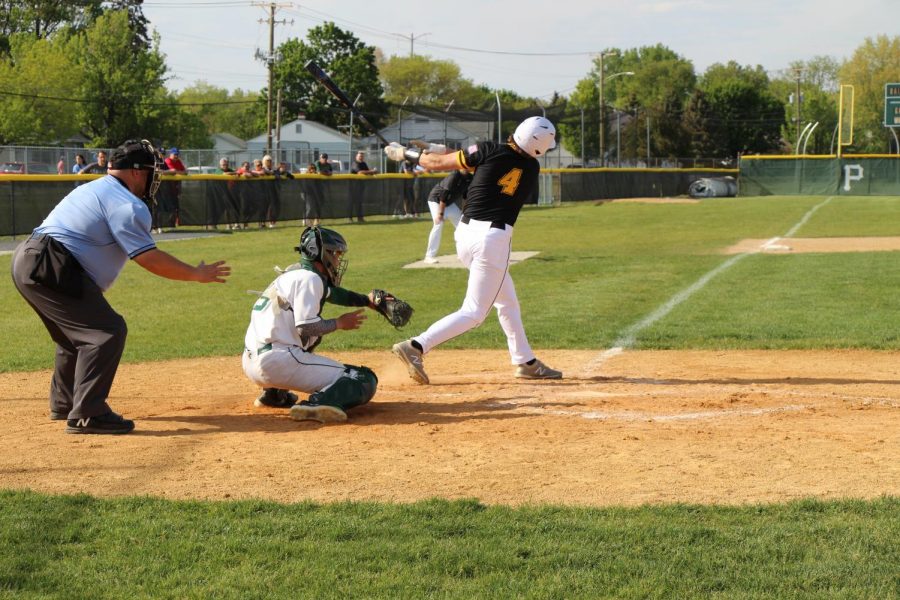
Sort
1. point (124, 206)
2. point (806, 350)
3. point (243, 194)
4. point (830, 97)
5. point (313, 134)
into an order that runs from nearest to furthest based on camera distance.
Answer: point (124, 206) → point (806, 350) → point (243, 194) → point (313, 134) → point (830, 97)

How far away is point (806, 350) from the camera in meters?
10.1

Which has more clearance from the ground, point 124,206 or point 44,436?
point 124,206

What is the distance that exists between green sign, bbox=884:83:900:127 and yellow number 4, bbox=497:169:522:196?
50.3m

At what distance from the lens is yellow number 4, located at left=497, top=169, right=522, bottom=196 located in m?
7.89

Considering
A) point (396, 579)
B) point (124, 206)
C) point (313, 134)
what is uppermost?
point (313, 134)

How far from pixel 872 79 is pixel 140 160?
115 metres

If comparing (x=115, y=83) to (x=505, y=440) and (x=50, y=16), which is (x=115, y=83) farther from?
(x=505, y=440)

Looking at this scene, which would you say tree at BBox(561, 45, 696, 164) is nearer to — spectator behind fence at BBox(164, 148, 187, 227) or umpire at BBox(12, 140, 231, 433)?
spectator behind fence at BBox(164, 148, 187, 227)

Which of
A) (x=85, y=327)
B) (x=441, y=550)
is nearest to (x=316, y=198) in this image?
(x=85, y=327)

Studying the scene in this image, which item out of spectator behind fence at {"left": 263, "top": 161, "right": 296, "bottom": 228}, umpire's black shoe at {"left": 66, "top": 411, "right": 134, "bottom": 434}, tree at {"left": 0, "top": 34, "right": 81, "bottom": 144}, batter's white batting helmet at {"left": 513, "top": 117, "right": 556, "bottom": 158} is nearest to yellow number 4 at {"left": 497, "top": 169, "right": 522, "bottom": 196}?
batter's white batting helmet at {"left": 513, "top": 117, "right": 556, "bottom": 158}

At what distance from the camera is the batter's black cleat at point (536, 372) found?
8492 millimetres

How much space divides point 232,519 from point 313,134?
3616 inches

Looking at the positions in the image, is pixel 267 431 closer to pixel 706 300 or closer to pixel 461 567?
pixel 461 567

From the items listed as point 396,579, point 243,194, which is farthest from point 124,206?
point 243,194
